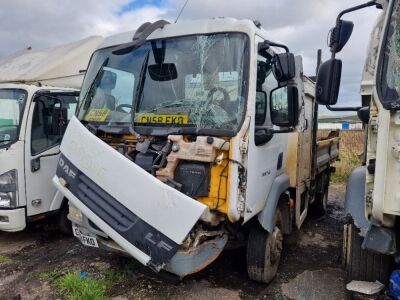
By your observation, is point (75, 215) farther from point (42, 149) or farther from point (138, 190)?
point (42, 149)

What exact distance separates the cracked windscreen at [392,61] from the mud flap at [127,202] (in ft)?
4.98

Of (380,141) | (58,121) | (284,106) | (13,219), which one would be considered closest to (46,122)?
(58,121)

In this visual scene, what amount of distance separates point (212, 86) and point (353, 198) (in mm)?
1511

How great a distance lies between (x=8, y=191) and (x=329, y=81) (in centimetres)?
381

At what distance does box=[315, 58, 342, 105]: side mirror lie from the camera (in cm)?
290

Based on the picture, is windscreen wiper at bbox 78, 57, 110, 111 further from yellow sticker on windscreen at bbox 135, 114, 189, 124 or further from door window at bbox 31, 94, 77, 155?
door window at bbox 31, 94, 77, 155

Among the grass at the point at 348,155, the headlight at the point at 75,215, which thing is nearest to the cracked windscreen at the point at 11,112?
the headlight at the point at 75,215

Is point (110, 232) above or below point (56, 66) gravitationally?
below

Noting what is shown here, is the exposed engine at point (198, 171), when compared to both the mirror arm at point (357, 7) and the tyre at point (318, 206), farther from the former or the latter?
the tyre at point (318, 206)

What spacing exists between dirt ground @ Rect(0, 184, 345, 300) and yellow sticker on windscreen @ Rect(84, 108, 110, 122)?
161cm

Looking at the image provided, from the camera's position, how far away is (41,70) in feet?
19.2

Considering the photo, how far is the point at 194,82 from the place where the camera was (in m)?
3.36

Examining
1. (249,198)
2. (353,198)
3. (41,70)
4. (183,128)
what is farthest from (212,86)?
(41,70)

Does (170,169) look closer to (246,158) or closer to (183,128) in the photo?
(183,128)
